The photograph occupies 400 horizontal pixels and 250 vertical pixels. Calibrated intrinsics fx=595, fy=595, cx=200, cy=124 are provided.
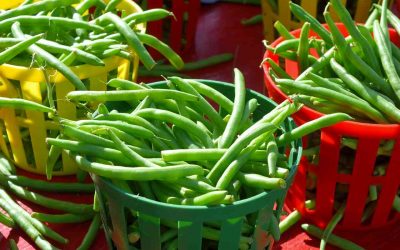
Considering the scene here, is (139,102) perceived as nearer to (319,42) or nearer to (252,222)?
(252,222)

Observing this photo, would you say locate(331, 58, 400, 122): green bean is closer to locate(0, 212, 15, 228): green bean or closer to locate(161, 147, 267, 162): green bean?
locate(161, 147, 267, 162): green bean

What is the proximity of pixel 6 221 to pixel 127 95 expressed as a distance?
50 cm

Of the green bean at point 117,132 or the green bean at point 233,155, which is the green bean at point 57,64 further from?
the green bean at point 233,155

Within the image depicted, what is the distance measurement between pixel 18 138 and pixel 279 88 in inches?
29.4

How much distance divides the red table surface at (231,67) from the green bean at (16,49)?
42 cm

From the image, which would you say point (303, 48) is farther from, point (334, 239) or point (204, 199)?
point (204, 199)

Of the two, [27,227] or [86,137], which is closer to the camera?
[86,137]

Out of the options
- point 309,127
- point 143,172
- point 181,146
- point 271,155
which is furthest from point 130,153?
point 309,127

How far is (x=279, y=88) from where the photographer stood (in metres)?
1.50

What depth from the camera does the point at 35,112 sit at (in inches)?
62.6

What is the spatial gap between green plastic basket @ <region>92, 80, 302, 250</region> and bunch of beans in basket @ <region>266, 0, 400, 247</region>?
0.74 feet

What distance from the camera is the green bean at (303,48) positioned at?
1.54 meters

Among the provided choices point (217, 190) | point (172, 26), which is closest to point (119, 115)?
point (217, 190)

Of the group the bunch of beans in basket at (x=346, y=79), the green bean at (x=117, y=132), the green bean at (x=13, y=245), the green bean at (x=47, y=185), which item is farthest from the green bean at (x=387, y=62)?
the green bean at (x=13, y=245)
